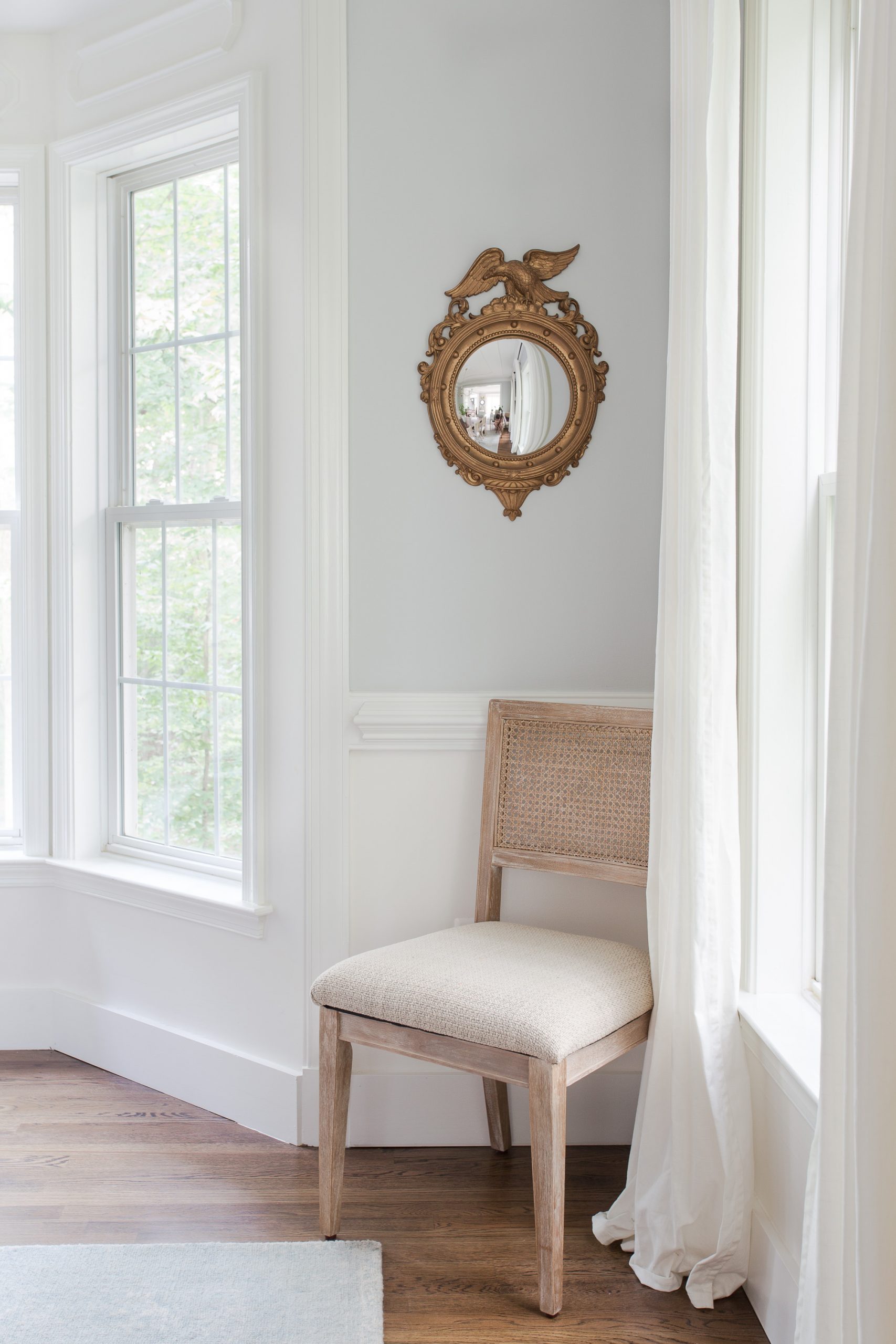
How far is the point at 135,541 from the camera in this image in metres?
2.82

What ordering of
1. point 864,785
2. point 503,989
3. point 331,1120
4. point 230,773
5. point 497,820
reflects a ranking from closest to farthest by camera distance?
point 864,785, point 503,989, point 331,1120, point 497,820, point 230,773

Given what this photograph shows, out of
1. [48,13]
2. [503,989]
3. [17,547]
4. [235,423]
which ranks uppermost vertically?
[48,13]

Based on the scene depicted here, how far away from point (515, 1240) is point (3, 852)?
180cm

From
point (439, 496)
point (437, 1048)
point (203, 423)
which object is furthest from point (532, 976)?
point (203, 423)

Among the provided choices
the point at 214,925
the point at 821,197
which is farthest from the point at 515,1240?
the point at 821,197

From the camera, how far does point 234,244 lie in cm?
258

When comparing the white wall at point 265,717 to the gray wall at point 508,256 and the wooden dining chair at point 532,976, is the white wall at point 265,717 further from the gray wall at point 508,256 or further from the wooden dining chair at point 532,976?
the wooden dining chair at point 532,976

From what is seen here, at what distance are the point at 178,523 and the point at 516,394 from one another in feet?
3.22

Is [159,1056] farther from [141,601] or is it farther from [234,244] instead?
[234,244]

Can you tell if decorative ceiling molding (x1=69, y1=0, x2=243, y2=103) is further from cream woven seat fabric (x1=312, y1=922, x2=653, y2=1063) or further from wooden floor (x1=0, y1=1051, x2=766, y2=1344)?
wooden floor (x1=0, y1=1051, x2=766, y2=1344)

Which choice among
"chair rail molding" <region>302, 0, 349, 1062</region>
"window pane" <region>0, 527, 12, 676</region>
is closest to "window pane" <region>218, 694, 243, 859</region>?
"chair rail molding" <region>302, 0, 349, 1062</region>

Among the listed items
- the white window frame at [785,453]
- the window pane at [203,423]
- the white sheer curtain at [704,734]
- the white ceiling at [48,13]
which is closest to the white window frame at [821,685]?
the white window frame at [785,453]

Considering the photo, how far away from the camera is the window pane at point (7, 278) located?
114 inches

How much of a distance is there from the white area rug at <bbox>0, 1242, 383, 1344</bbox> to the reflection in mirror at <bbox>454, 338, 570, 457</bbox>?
5.34ft
